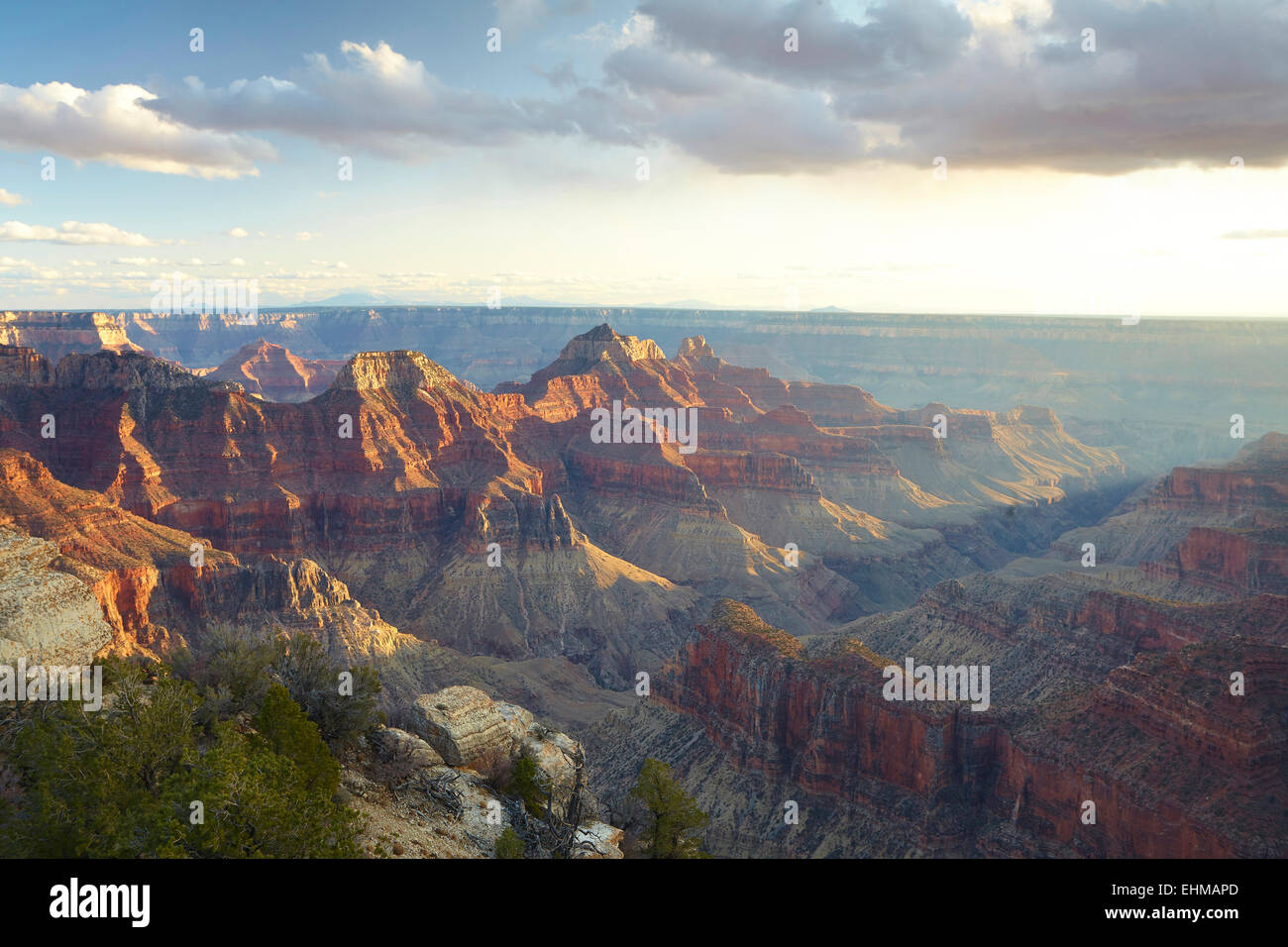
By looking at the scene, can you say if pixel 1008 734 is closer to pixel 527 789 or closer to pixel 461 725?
pixel 527 789

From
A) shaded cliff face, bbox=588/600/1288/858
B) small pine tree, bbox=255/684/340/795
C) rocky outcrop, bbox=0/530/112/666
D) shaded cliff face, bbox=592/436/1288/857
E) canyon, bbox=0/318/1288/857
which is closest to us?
small pine tree, bbox=255/684/340/795

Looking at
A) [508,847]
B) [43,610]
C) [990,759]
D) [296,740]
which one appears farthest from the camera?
[43,610]

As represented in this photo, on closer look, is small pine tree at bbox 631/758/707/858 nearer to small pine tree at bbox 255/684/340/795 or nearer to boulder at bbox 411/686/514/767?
boulder at bbox 411/686/514/767

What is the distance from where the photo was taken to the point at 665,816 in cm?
3644

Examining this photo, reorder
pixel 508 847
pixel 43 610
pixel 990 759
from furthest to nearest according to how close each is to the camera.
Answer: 1. pixel 43 610
2. pixel 990 759
3. pixel 508 847

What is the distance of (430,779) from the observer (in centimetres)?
3359

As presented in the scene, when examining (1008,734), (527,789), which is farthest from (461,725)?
(1008,734)

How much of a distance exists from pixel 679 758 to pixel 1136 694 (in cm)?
2763

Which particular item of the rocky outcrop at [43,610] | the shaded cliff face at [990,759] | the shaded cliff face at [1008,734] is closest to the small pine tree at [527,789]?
the shaded cliff face at [1008,734]

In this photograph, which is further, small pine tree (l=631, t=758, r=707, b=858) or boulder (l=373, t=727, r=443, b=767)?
small pine tree (l=631, t=758, r=707, b=858)

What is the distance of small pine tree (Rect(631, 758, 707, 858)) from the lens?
35750mm

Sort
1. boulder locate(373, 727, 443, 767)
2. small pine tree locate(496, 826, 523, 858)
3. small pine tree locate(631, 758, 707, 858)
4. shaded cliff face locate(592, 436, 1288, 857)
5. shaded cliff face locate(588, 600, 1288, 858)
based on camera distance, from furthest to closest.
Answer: shaded cliff face locate(592, 436, 1288, 857), shaded cliff face locate(588, 600, 1288, 858), small pine tree locate(631, 758, 707, 858), boulder locate(373, 727, 443, 767), small pine tree locate(496, 826, 523, 858)

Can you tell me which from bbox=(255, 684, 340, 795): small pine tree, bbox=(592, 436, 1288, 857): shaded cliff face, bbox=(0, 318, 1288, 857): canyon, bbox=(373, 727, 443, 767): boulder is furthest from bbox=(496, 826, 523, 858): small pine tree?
bbox=(592, 436, 1288, 857): shaded cliff face

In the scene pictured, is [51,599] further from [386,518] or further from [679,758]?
[386,518]
